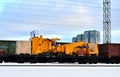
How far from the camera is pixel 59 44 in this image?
3825cm

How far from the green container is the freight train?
2184mm

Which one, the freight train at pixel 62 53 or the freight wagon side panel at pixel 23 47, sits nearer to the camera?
the freight train at pixel 62 53

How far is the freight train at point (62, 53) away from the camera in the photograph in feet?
116

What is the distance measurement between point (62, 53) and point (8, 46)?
8614 mm

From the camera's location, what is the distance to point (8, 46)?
41219 millimetres

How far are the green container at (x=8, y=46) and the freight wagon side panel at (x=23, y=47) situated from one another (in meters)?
0.63

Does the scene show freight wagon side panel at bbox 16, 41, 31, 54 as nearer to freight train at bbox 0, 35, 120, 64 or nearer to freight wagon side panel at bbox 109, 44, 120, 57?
freight train at bbox 0, 35, 120, 64

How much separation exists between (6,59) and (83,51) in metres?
10.3
